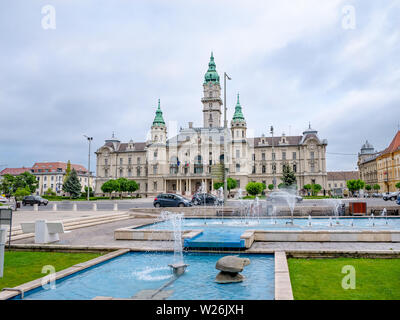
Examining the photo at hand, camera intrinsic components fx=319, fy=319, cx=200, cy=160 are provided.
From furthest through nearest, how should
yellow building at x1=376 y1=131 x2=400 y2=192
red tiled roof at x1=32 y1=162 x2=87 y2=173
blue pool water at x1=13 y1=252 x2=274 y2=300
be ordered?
1. red tiled roof at x1=32 y1=162 x2=87 y2=173
2. yellow building at x1=376 y1=131 x2=400 y2=192
3. blue pool water at x1=13 y1=252 x2=274 y2=300

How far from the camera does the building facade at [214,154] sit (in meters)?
72.8

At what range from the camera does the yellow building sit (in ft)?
211

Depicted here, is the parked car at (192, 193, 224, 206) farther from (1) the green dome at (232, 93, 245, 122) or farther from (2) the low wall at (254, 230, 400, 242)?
(1) the green dome at (232, 93, 245, 122)

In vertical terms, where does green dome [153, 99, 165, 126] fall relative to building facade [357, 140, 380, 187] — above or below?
above

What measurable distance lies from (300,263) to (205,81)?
78562 mm

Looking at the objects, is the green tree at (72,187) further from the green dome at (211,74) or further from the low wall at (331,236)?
the low wall at (331,236)

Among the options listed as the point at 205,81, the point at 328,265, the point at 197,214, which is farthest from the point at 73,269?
the point at 205,81

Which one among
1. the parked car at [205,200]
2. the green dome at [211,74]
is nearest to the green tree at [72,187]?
the parked car at [205,200]

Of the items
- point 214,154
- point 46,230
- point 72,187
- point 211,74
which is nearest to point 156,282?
point 46,230

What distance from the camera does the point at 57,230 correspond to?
36.2 ft

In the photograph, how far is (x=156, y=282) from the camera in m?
6.79

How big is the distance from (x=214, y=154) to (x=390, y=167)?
37.6 metres

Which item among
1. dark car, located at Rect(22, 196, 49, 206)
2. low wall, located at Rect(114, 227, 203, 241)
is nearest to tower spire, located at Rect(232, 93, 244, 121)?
dark car, located at Rect(22, 196, 49, 206)
